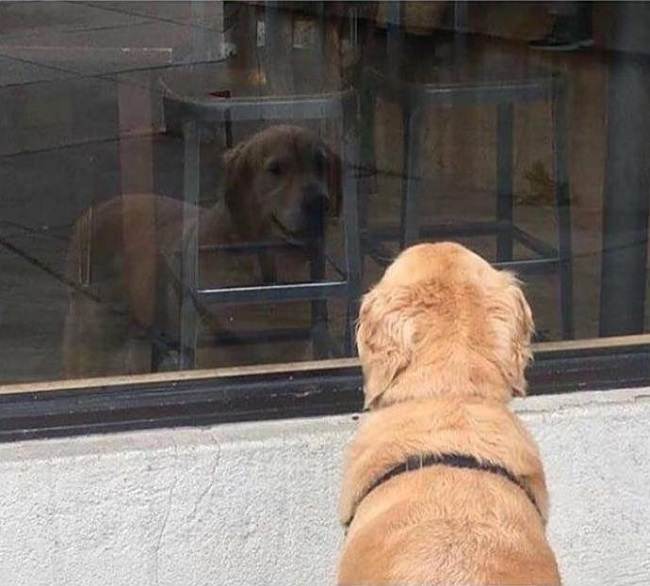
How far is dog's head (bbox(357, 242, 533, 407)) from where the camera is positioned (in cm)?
312

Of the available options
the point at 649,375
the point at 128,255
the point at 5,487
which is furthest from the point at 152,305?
the point at 649,375

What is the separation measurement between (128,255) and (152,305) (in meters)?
0.25

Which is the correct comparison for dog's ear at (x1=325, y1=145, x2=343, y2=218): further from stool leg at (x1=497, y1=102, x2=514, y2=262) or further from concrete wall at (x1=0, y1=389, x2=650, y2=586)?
concrete wall at (x1=0, y1=389, x2=650, y2=586)

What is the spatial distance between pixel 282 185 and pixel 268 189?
53mm

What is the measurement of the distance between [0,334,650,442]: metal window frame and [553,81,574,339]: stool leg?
49 cm

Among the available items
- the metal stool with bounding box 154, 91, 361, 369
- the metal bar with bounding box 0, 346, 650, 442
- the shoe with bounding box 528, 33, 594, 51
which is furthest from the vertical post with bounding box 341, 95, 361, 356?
the shoe with bounding box 528, 33, 594, 51

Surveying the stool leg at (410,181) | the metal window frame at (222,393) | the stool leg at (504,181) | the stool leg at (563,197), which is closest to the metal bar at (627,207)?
the stool leg at (563,197)

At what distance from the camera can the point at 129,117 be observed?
5062mm

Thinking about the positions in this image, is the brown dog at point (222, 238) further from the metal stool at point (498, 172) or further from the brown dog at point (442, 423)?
the brown dog at point (442, 423)

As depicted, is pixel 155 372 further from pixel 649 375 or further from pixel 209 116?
pixel 649 375

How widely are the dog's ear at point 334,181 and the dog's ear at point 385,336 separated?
170 centimetres

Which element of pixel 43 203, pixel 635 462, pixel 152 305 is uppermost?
pixel 43 203

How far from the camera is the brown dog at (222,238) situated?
14.9ft

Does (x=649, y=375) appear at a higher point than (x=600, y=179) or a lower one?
lower
